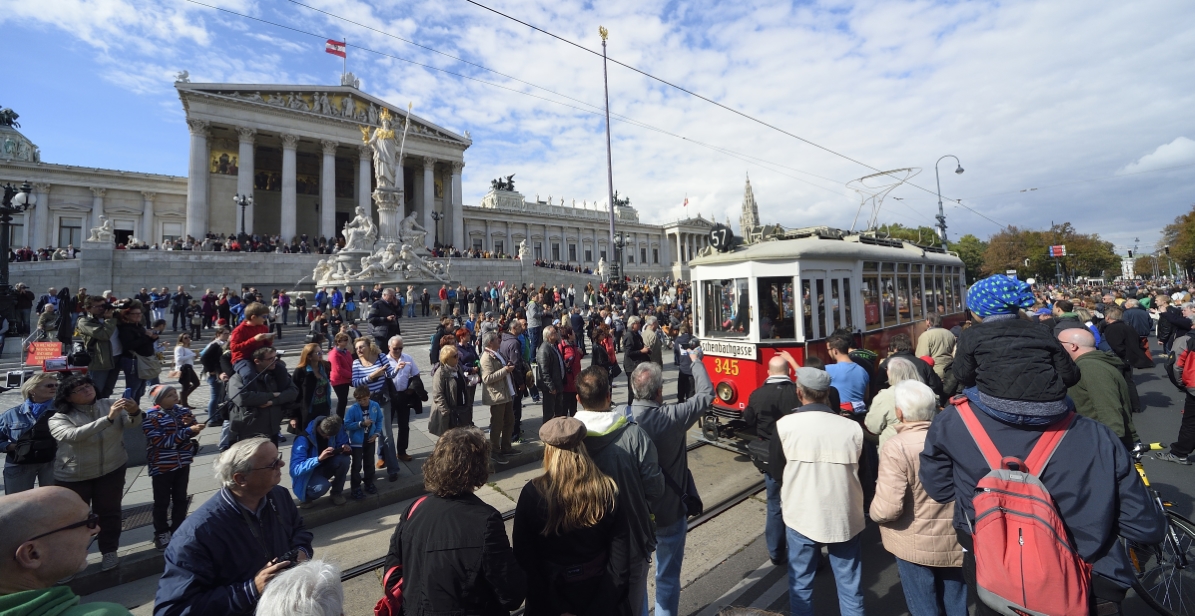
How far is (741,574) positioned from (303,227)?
5169cm

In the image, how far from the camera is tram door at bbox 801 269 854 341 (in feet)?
22.0

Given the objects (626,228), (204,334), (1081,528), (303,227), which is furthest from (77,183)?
(1081,528)

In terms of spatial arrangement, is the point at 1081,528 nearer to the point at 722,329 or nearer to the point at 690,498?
the point at 690,498

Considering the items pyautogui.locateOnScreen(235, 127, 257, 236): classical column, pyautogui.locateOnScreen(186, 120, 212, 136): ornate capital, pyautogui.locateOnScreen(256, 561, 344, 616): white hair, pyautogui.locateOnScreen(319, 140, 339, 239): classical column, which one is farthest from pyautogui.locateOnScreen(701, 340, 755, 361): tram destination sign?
pyautogui.locateOnScreen(186, 120, 212, 136): ornate capital

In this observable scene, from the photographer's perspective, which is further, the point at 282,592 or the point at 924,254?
the point at 924,254

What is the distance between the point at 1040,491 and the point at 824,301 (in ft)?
17.0

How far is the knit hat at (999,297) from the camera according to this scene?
2672 mm

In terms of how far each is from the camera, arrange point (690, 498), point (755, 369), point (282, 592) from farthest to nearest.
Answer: point (755, 369) → point (690, 498) → point (282, 592)

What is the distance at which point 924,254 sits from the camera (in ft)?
32.9

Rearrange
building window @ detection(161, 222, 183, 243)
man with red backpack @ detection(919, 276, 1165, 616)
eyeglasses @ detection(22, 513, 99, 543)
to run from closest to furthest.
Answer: eyeglasses @ detection(22, 513, 99, 543)
man with red backpack @ detection(919, 276, 1165, 616)
building window @ detection(161, 222, 183, 243)

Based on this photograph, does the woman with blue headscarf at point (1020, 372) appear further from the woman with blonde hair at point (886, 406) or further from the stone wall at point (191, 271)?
the stone wall at point (191, 271)

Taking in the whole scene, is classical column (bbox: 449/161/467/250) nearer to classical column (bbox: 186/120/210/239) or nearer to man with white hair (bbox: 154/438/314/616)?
classical column (bbox: 186/120/210/239)

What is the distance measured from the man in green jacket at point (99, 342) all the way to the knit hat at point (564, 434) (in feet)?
26.0

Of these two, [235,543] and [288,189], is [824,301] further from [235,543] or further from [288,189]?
[288,189]
